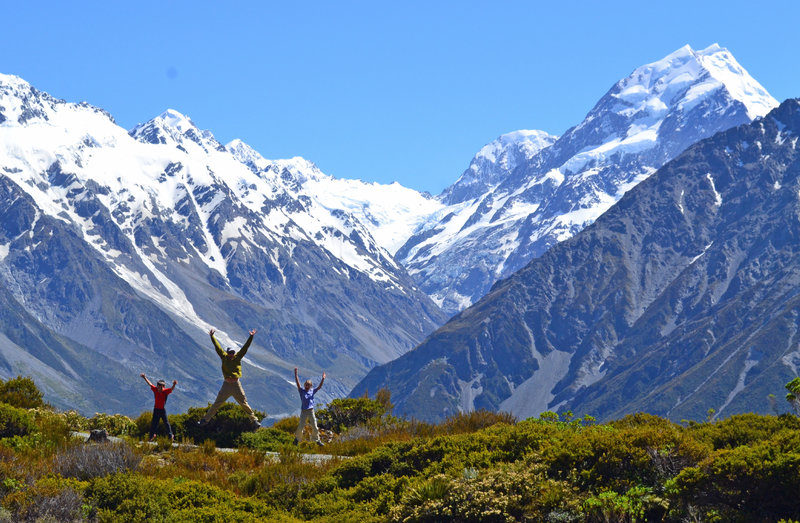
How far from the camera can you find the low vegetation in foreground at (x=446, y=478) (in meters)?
14.4

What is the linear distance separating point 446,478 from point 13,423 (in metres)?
12.2

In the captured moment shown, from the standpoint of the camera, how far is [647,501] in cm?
1469

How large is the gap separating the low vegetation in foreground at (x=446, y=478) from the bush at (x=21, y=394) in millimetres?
4739

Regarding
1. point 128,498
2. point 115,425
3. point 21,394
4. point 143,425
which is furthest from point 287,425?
point 128,498

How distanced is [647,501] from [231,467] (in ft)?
33.7

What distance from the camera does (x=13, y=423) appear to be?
22812 millimetres

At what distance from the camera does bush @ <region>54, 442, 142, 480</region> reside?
18234 mm

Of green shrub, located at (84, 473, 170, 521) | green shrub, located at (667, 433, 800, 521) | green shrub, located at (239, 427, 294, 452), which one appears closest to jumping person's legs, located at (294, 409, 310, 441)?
green shrub, located at (239, 427, 294, 452)

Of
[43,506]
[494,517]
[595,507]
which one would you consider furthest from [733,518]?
[43,506]

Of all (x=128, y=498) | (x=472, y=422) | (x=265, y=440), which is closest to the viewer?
(x=128, y=498)

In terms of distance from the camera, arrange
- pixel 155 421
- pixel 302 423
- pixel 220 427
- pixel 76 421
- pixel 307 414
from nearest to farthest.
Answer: pixel 155 421
pixel 302 423
pixel 307 414
pixel 220 427
pixel 76 421

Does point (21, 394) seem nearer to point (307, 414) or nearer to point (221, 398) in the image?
point (221, 398)

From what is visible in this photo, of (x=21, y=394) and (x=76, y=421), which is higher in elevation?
(x=21, y=394)

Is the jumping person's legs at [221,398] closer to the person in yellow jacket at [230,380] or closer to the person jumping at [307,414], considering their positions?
the person in yellow jacket at [230,380]
